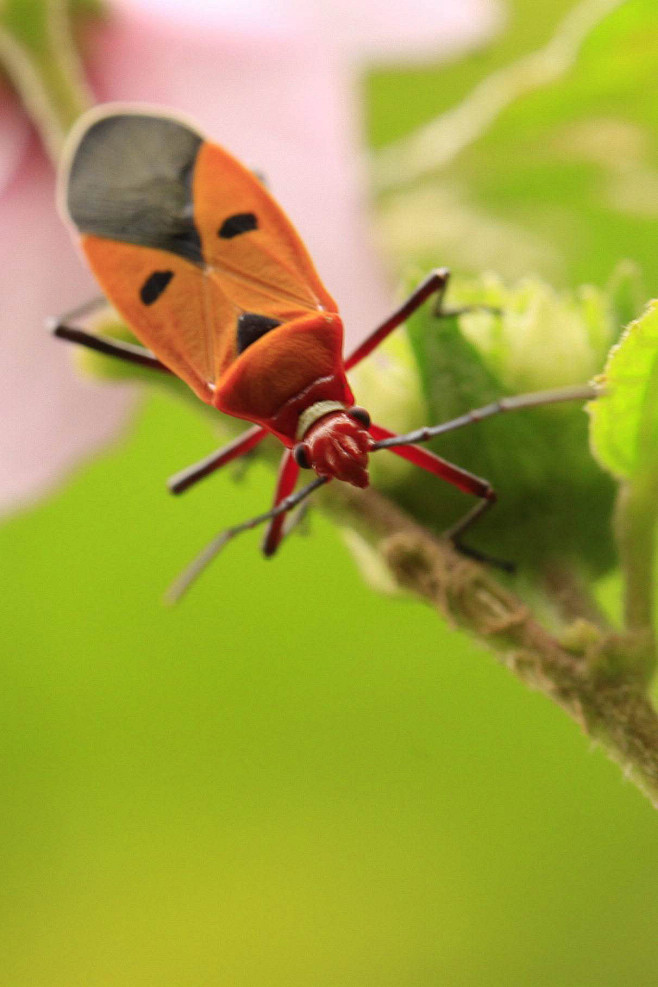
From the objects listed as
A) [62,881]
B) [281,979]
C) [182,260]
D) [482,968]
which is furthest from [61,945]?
[182,260]

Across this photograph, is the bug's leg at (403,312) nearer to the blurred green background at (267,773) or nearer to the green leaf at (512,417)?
the green leaf at (512,417)

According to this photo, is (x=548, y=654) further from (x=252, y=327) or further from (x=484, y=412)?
(x=252, y=327)

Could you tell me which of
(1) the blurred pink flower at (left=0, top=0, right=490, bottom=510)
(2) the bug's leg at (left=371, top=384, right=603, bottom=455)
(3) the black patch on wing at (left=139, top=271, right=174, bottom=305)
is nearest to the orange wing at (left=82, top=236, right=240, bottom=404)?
(3) the black patch on wing at (left=139, top=271, right=174, bottom=305)

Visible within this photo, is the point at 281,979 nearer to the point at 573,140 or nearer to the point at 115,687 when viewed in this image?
the point at 115,687

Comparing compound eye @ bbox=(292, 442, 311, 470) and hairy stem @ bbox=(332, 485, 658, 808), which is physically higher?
compound eye @ bbox=(292, 442, 311, 470)

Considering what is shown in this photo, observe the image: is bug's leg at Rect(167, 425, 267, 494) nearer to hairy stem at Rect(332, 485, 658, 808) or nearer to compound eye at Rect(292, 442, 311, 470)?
compound eye at Rect(292, 442, 311, 470)

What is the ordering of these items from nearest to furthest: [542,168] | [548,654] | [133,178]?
1. [548,654]
2. [133,178]
3. [542,168]

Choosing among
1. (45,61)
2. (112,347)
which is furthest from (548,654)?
(45,61)
